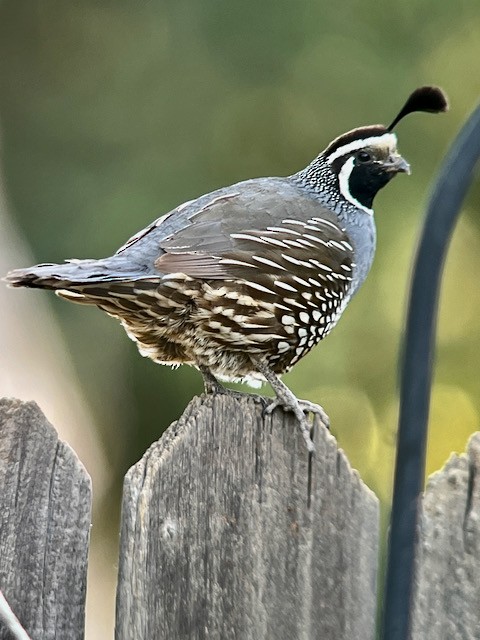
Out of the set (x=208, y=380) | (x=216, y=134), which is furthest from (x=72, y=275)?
(x=216, y=134)

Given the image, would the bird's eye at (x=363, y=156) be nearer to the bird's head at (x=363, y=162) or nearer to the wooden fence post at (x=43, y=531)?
the bird's head at (x=363, y=162)

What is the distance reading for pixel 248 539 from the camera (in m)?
2.35

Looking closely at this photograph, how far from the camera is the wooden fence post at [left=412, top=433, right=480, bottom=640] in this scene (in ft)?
7.57

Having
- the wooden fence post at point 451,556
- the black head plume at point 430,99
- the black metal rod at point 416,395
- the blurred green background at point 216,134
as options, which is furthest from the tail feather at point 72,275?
the blurred green background at point 216,134

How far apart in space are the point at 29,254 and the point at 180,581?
15.4ft

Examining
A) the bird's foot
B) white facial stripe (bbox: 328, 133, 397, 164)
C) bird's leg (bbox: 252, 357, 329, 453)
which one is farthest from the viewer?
white facial stripe (bbox: 328, 133, 397, 164)

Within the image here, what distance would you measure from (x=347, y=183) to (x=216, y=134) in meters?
3.50

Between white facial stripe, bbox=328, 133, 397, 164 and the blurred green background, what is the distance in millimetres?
2305

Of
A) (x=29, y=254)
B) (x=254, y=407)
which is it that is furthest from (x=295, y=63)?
(x=254, y=407)

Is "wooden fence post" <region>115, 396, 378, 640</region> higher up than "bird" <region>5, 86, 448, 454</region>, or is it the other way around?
"bird" <region>5, 86, 448, 454</region>

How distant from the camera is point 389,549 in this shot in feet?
5.61

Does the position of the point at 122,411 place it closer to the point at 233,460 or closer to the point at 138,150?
the point at 138,150

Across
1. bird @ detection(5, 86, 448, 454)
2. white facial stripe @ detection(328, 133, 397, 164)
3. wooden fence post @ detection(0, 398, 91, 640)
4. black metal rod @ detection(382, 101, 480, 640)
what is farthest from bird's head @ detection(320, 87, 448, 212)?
black metal rod @ detection(382, 101, 480, 640)

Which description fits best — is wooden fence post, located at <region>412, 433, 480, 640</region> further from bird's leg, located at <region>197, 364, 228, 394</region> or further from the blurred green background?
→ the blurred green background
